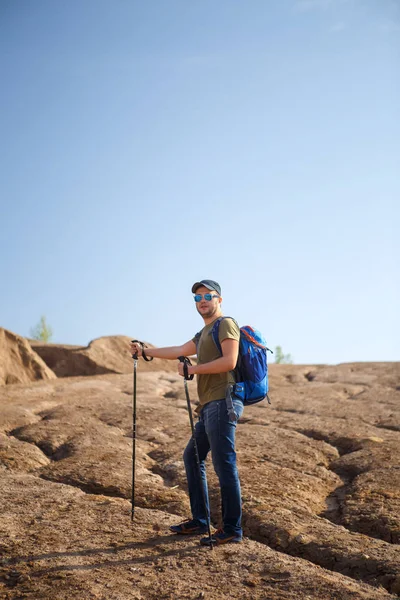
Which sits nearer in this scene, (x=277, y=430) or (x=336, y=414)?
(x=277, y=430)

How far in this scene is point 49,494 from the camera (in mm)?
7184

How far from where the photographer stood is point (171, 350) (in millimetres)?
6211

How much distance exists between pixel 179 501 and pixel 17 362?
11.0 meters

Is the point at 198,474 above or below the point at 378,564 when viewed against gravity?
above

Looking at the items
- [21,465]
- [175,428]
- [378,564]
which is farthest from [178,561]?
[175,428]

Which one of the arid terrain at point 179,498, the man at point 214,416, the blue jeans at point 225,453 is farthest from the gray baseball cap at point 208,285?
the arid terrain at point 179,498

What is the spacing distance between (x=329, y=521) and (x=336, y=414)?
5340mm

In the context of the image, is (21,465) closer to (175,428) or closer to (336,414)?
(175,428)

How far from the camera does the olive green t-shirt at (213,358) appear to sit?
5.46 m

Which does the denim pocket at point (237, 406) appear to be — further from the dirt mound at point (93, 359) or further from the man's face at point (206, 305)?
the dirt mound at point (93, 359)

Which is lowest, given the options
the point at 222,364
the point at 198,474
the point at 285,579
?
the point at 285,579

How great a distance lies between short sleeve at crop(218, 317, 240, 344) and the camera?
17.7 ft

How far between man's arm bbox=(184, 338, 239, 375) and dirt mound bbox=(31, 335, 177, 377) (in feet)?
44.8

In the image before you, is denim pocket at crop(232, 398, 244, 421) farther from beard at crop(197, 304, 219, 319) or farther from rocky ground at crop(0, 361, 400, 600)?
rocky ground at crop(0, 361, 400, 600)
